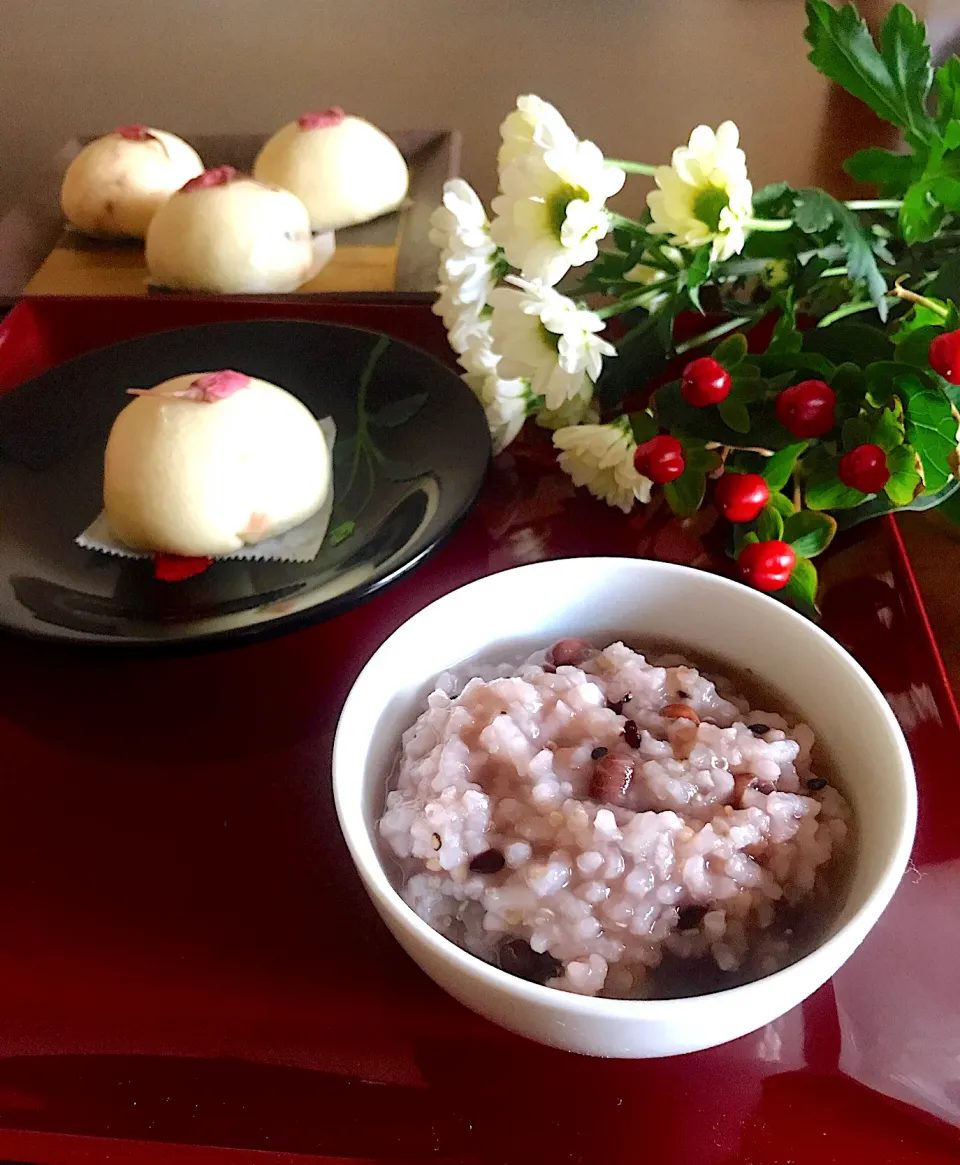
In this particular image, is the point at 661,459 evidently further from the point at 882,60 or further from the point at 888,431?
the point at 882,60

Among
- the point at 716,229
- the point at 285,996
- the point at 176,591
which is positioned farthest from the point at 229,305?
the point at 285,996

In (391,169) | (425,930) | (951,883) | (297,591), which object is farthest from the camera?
(391,169)

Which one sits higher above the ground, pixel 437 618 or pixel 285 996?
pixel 437 618

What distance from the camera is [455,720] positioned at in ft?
1.43

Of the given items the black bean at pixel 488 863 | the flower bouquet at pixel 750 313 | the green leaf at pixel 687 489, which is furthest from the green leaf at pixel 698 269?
the black bean at pixel 488 863

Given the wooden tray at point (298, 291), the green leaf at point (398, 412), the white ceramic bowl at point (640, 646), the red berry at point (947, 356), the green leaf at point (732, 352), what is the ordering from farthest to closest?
the wooden tray at point (298, 291)
the green leaf at point (398, 412)
the green leaf at point (732, 352)
the red berry at point (947, 356)
the white ceramic bowl at point (640, 646)

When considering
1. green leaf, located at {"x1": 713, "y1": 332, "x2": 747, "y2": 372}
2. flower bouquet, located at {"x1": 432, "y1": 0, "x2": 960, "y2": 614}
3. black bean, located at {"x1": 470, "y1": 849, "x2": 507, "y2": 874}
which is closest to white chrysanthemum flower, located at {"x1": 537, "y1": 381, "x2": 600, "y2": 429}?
flower bouquet, located at {"x1": 432, "y1": 0, "x2": 960, "y2": 614}

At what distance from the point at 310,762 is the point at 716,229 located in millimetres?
360

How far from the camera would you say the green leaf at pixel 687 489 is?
595 millimetres

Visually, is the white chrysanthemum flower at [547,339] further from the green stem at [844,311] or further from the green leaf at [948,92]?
the green leaf at [948,92]

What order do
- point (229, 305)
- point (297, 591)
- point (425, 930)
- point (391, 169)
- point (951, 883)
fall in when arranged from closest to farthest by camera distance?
point (425, 930) < point (951, 883) < point (297, 591) < point (229, 305) < point (391, 169)

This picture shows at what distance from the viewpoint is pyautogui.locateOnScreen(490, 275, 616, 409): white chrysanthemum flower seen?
1.89ft

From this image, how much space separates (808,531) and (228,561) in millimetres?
363

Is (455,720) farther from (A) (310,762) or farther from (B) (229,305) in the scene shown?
(B) (229,305)
